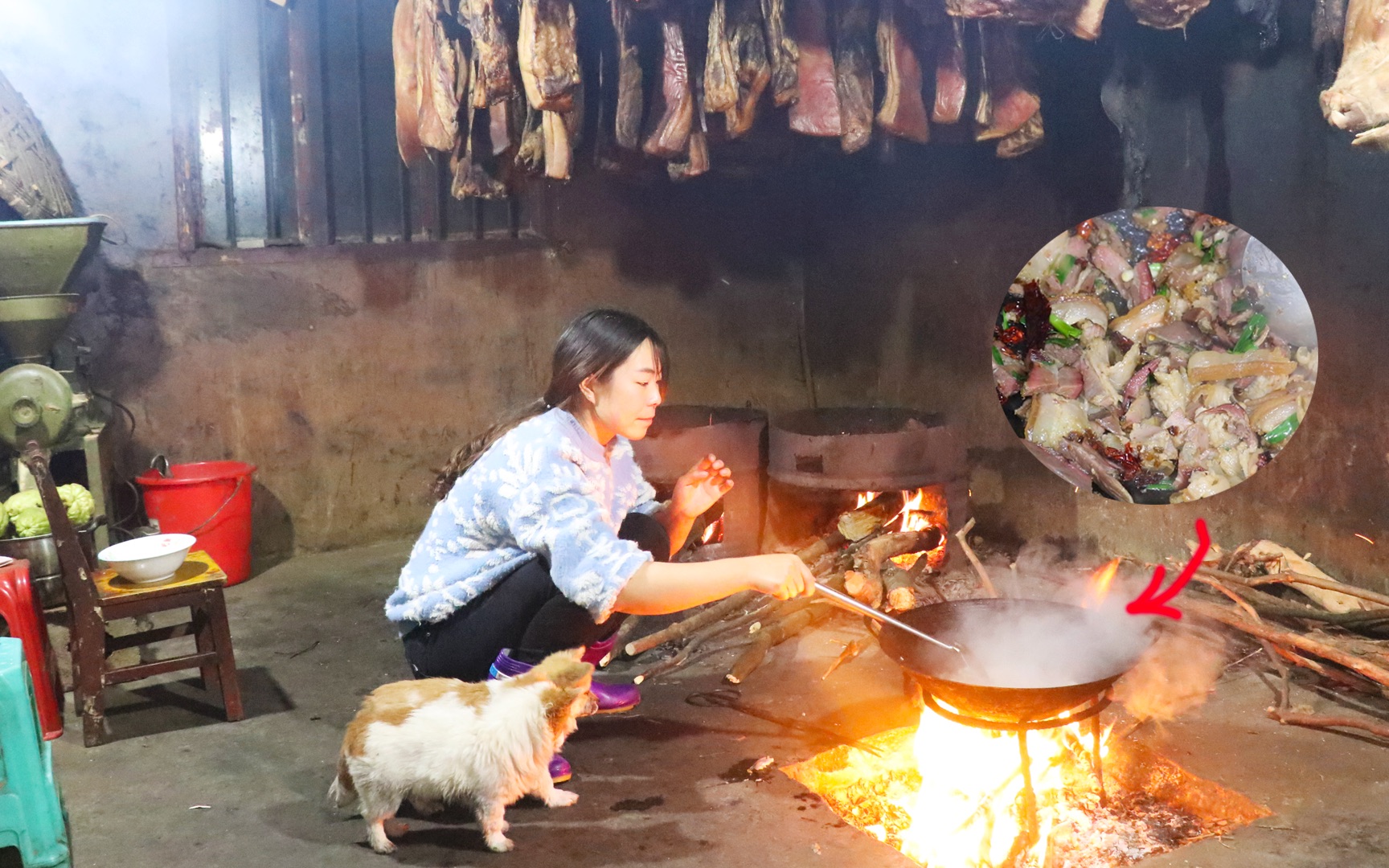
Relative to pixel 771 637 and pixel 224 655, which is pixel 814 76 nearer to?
pixel 771 637

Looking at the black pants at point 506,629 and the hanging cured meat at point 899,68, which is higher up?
the hanging cured meat at point 899,68

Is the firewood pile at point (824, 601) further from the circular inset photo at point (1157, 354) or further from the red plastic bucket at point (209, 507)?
the red plastic bucket at point (209, 507)

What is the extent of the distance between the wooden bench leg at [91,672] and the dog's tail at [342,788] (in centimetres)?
120

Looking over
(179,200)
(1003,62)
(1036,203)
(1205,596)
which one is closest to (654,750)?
(1205,596)

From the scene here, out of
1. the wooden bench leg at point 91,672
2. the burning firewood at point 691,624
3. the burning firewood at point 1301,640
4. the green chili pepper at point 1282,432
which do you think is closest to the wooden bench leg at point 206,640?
the wooden bench leg at point 91,672

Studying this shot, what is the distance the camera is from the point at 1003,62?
5.03 metres

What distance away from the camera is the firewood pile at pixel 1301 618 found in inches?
165

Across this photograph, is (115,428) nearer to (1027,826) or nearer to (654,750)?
(654,750)

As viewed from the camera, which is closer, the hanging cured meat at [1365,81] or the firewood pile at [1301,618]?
the hanging cured meat at [1365,81]

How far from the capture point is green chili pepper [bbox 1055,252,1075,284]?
6067 millimetres

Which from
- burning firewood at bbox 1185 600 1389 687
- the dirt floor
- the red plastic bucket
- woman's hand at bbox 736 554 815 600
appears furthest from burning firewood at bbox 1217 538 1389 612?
the red plastic bucket

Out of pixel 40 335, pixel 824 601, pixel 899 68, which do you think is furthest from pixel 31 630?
pixel 899 68

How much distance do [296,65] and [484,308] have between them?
1.80 meters

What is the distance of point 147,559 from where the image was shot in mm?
4328
